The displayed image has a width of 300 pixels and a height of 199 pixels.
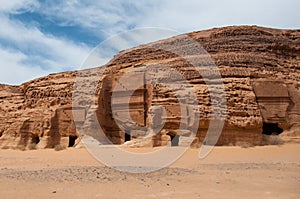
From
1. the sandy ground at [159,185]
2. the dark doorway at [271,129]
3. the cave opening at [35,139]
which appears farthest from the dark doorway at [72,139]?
the sandy ground at [159,185]

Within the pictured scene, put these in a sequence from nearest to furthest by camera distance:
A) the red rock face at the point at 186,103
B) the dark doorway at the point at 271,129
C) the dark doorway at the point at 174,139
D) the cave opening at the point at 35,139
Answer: the dark doorway at the point at 174,139
the red rock face at the point at 186,103
the dark doorway at the point at 271,129
the cave opening at the point at 35,139

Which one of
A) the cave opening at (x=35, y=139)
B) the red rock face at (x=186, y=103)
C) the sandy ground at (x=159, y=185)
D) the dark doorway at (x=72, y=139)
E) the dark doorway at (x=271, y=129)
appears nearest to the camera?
the sandy ground at (x=159, y=185)

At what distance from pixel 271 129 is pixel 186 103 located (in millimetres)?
6501

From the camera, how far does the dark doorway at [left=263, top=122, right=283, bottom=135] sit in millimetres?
23266

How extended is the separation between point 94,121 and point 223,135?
33.5 ft

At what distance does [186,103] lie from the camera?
22469mm

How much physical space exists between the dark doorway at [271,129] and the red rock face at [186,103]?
367 mm

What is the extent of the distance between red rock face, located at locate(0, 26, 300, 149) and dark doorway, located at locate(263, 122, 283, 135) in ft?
1.20

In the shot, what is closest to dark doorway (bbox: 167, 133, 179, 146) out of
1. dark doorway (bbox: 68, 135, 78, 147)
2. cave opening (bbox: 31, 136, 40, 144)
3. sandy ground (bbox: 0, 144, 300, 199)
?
dark doorway (bbox: 68, 135, 78, 147)

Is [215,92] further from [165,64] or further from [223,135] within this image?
[165,64]

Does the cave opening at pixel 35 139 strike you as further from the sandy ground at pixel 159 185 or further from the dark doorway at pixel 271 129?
the sandy ground at pixel 159 185

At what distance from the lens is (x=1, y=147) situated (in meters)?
29.0

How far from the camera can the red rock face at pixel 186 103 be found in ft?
73.0

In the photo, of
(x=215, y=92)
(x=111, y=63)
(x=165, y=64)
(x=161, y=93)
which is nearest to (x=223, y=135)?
(x=215, y=92)
